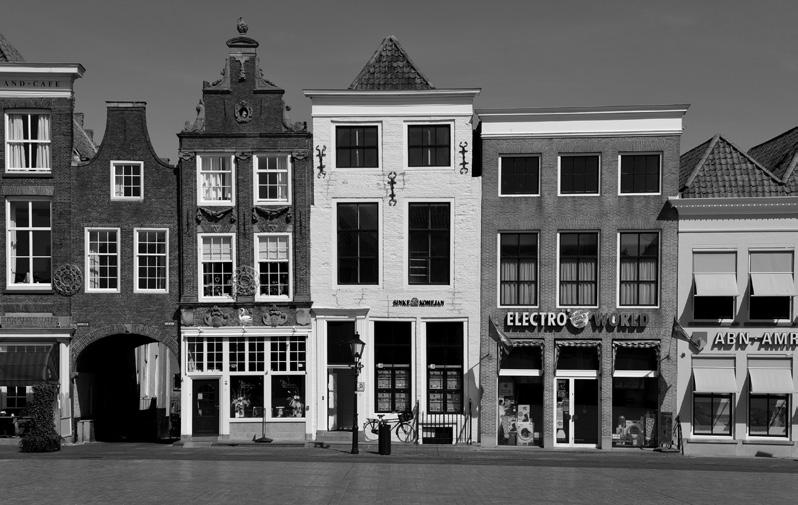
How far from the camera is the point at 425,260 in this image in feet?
108

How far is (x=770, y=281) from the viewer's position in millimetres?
31531

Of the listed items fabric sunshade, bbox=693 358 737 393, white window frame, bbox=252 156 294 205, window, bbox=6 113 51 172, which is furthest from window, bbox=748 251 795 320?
window, bbox=6 113 51 172

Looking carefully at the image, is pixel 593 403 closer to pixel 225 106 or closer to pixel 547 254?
pixel 547 254

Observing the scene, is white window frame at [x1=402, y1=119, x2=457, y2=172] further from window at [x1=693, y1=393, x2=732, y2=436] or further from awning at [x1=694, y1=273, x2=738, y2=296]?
window at [x1=693, y1=393, x2=732, y2=436]

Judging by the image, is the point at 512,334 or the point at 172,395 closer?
the point at 512,334

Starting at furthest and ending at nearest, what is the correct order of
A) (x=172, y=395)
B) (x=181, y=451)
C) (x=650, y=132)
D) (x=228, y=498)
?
(x=172, y=395) < (x=650, y=132) < (x=181, y=451) < (x=228, y=498)

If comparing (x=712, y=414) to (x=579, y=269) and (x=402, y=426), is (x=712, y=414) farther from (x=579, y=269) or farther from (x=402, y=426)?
(x=402, y=426)

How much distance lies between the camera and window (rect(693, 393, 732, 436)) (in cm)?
3188

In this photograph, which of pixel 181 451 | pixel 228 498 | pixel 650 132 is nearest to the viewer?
pixel 228 498

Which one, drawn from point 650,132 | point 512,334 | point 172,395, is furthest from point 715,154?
point 172,395

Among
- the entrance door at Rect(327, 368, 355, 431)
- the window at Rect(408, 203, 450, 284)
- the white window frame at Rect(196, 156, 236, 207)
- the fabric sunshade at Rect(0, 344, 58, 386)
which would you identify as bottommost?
the entrance door at Rect(327, 368, 355, 431)

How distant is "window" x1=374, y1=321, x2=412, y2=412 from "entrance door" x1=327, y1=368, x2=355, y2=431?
99cm

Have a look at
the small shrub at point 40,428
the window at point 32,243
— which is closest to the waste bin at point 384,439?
the small shrub at point 40,428

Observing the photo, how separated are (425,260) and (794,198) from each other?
13.6m
